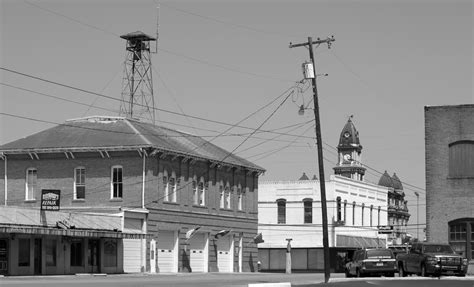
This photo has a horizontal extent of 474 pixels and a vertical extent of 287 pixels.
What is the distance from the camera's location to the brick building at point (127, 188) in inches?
2375

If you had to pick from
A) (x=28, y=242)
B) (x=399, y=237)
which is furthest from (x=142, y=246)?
(x=399, y=237)

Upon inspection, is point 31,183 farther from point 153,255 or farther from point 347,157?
point 347,157

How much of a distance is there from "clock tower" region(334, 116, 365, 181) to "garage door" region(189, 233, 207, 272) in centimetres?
6479

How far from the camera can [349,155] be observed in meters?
137

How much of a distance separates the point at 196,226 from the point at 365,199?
3303 centimetres

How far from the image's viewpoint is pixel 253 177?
7819 centimetres

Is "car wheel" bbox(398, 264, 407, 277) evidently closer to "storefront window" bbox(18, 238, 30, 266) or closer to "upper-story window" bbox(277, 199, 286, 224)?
"storefront window" bbox(18, 238, 30, 266)

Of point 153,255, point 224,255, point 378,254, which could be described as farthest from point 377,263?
point 224,255

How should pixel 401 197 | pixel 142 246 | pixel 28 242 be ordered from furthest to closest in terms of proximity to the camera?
pixel 401 197
pixel 142 246
pixel 28 242

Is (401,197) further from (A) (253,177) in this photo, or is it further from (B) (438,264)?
(B) (438,264)

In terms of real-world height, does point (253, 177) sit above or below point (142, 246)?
above

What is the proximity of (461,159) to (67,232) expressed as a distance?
72.8 feet

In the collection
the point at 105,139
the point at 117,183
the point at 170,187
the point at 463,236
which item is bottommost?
the point at 463,236

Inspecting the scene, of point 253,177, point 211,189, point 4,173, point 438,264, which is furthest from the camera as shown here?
point 253,177
